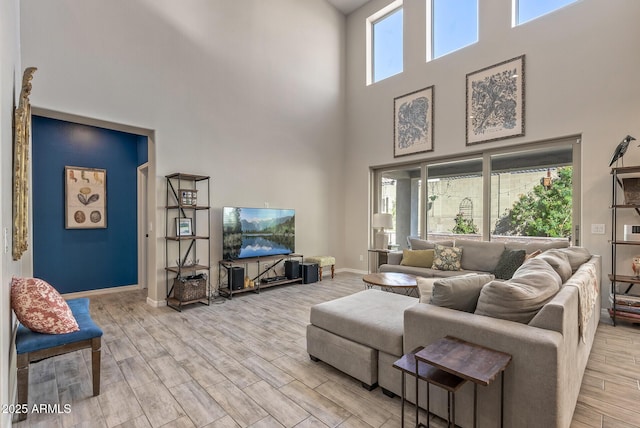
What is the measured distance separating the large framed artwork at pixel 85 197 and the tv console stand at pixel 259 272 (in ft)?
6.92

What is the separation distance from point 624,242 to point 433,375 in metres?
3.48

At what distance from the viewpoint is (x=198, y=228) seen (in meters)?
4.63

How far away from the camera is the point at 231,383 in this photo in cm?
229

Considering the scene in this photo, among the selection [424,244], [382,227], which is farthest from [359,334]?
[382,227]

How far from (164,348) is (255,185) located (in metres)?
3.04

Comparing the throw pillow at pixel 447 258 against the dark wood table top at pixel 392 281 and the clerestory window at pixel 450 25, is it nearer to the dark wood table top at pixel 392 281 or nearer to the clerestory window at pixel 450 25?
the dark wood table top at pixel 392 281

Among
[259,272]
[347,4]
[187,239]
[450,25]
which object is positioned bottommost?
[259,272]

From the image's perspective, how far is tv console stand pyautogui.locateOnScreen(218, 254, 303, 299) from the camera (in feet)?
15.5

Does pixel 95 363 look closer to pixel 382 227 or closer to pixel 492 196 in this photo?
pixel 382 227

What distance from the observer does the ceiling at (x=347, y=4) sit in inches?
260

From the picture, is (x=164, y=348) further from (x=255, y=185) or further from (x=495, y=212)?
(x=495, y=212)

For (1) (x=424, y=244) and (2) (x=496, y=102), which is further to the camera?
(1) (x=424, y=244)

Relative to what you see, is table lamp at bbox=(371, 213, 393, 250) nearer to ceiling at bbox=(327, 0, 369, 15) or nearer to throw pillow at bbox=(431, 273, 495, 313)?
throw pillow at bbox=(431, 273, 495, 313)

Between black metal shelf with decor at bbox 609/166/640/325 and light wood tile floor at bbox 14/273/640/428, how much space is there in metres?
0.18
